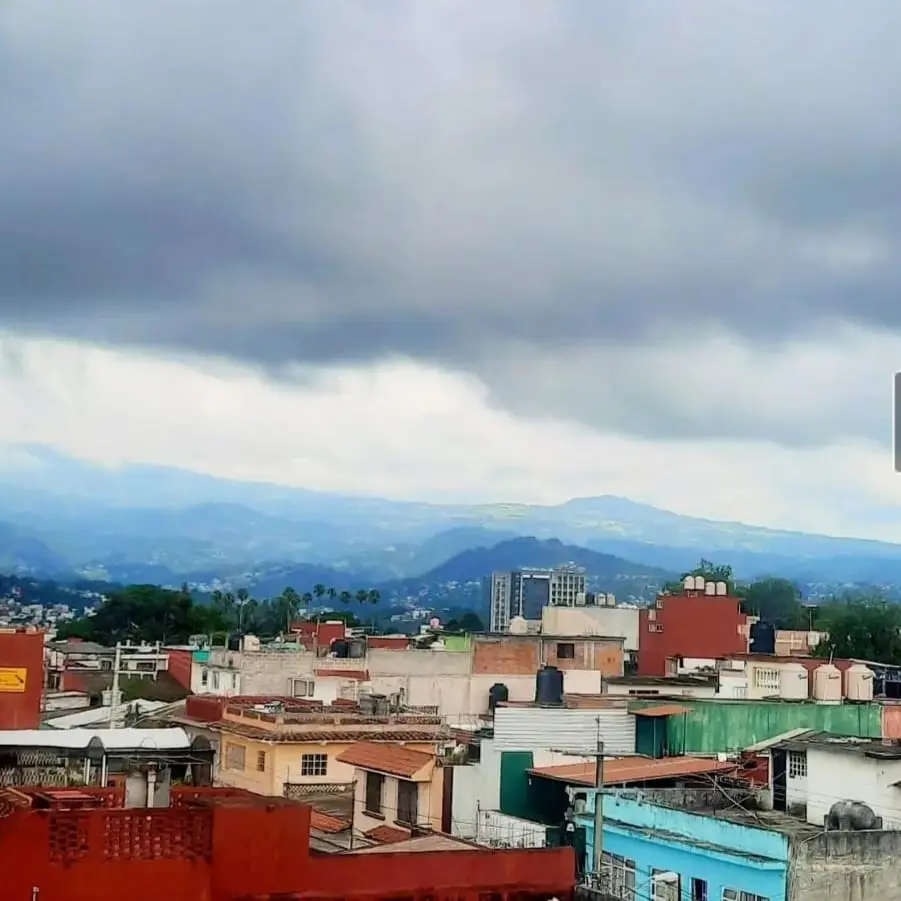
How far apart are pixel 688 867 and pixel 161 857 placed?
33.9ft

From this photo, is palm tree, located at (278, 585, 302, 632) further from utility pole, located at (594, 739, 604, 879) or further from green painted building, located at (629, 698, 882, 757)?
utility pole, located at (594, 739, 604, 879)

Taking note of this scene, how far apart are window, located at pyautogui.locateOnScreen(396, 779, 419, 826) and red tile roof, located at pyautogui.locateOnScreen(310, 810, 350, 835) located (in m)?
1.30

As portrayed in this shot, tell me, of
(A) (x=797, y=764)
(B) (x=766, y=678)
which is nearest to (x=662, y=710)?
(A) (x=797, y=764)

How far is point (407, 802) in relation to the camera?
2842 cm

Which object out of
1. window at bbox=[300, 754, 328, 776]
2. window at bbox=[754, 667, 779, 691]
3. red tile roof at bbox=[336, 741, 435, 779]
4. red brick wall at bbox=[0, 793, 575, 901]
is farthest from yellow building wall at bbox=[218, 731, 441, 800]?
red brick wall at bbox=[0, 793, 575, 901]

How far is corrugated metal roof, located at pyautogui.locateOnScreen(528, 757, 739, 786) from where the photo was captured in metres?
27.2

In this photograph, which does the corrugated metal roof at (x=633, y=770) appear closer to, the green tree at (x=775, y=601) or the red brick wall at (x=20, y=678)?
the red brick wall at (x=20, y=678)

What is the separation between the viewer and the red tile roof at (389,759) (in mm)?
28516

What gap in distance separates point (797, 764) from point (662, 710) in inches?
371

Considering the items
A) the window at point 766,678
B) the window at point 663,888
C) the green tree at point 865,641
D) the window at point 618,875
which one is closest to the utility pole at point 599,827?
the window at point 618,875

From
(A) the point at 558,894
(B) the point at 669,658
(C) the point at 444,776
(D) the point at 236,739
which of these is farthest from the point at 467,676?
(A) the point at 558,894

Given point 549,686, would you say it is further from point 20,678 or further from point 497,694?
point 20,678

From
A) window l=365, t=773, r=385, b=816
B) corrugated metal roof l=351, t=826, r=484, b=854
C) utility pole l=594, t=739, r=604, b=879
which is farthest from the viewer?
window l=365, t=773, r=385, b=816

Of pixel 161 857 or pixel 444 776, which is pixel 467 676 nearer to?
pixel 444 776
